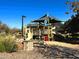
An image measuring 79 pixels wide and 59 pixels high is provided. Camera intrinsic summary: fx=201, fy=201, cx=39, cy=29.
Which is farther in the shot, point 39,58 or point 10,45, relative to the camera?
point 10,45

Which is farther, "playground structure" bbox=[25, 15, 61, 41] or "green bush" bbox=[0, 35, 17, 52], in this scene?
"playground structure" bbox=[25, 15, 61, 41]

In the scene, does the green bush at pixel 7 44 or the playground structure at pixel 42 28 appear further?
the playground structure at pixel 42 28

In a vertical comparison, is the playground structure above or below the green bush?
above

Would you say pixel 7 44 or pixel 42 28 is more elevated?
pixel 42 28

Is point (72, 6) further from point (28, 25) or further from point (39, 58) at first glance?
point (28, 25)

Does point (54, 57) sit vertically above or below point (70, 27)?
below

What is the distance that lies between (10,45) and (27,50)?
1363mm

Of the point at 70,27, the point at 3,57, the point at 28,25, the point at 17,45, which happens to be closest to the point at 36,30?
the point at 28,25

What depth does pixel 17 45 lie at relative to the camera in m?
14.9

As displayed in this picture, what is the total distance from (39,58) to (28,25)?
21.0 meters

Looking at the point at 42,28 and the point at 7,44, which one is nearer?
the point at 7,44

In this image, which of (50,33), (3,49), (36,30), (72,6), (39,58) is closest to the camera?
(39,58)

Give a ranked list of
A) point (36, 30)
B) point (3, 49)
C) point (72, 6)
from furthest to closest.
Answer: point (36, 30) → point (72, 6) → point (3, 49)

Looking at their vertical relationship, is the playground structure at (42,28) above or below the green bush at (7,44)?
above
